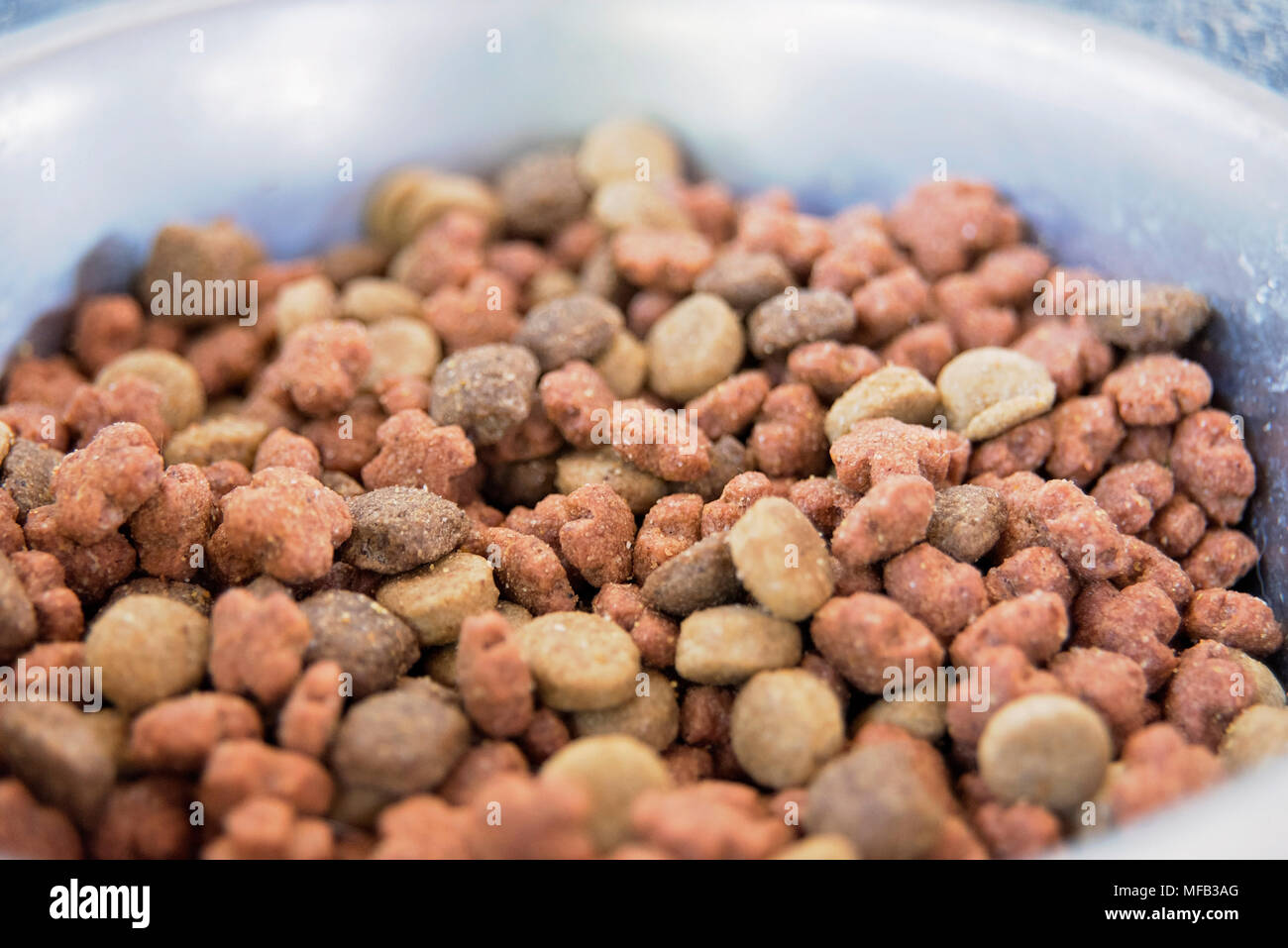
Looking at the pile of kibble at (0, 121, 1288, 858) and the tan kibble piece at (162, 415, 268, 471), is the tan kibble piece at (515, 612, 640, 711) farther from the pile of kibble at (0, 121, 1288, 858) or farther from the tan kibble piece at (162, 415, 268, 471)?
the tan kibble piece at (162, 415, 268, 471)

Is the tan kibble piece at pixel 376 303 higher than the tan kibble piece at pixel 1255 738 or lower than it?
higher

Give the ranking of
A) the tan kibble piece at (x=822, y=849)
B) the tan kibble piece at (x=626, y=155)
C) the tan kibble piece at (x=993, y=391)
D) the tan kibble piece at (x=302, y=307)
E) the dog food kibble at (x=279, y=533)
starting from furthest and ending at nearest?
the tan kibble piece at (x=626, y=155), the tan kibble piece at (x=302, y=307), the tan kibble piece at (x=993, y=391), the dog food kibble at (x=279, y=533), the tan kibble piece at (x=822, y=849)

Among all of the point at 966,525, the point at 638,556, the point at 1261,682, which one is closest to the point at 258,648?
the point at 638,556

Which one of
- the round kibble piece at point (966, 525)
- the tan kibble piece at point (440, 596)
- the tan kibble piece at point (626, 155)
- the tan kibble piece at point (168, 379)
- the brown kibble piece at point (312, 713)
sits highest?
the tan kibble piece at point (626, 155)

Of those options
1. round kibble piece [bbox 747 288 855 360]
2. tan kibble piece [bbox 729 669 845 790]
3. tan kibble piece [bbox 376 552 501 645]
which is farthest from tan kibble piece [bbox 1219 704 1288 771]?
tan kibble piece [bbox 376 552 501 645]

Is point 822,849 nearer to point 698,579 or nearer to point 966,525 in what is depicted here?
point 698,579

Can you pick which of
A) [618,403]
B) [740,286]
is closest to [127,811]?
[618,403]

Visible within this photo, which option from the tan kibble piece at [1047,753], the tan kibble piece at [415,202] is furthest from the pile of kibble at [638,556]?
the tan kibble piece at [415,202]

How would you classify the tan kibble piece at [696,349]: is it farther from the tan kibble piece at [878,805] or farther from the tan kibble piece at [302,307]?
the tan kibble piece at [878,805]
